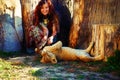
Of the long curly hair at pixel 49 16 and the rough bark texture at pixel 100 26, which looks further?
the long curly hair at pixel 49 16

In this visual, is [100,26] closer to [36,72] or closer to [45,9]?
[36,72]

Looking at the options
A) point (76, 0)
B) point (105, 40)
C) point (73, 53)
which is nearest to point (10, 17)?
point (76, 0)

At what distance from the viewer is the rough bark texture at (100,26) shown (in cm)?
665

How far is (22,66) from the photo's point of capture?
266 inches

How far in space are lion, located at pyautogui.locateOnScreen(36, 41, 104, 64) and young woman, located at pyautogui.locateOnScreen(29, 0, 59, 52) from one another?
151 centimetres

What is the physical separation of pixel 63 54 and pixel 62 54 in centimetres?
2

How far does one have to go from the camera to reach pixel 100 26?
687 cm

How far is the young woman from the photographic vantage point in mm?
8758

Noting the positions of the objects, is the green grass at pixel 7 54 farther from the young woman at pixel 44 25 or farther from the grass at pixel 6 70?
the grass at pixel 6 70

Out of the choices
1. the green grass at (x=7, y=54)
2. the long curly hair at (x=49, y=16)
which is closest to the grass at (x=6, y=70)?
the green grass at (x=7, y=54)

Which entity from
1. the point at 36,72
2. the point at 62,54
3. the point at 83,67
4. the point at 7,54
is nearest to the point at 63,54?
the point at 62,54

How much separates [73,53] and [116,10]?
50.4 inches

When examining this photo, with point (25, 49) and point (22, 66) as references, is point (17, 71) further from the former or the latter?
point (25, 49)

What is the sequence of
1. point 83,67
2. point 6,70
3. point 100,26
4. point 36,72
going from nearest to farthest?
1. point 36,72
2. point 6,70
3. point 83,67
4. point 100,26
